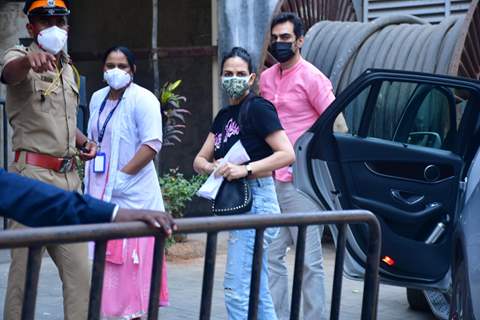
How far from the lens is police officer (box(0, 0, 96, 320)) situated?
5547mm

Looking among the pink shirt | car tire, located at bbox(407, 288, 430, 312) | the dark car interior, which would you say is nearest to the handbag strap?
the dark car interior

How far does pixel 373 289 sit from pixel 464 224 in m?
1.57

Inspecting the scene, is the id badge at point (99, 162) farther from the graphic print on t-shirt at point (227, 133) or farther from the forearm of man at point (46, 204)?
the forearm of man at point (46, 204)

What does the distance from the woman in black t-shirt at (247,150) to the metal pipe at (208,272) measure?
188 centimetres

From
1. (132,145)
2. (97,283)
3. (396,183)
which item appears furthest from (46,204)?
(396,183)

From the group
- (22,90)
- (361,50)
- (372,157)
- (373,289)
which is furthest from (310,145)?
(361,50)

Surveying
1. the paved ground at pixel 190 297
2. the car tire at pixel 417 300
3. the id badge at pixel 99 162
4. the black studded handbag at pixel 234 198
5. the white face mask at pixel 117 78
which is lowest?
the paved ground at pixel 190 297

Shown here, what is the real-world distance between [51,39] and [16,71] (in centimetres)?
26

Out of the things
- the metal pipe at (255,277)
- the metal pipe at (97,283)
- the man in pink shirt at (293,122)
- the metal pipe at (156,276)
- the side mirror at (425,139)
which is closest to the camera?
the metal pipe at (97,283)

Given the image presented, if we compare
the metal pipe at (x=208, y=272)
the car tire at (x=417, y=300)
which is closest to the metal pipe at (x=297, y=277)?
the metal pipe at (x=208, y=272)

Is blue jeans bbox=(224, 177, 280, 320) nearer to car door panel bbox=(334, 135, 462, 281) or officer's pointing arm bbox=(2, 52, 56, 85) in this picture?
car door panel bbox=(334, 135, 462, 281)

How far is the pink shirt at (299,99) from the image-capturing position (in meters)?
6.75

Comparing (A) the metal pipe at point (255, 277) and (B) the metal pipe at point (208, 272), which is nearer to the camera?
(B) the metal pipe at point (208, 272)

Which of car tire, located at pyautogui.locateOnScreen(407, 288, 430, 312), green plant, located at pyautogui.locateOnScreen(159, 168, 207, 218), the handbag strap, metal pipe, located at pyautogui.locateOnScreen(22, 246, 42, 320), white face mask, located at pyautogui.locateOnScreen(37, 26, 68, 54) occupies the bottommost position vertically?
car tire, located at pyautogui.locateOnScreen(407, 288, 430, 312)
